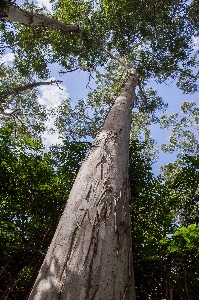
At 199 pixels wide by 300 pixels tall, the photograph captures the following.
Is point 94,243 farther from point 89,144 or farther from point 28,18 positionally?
point 28,18

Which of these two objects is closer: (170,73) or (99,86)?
(170,73)

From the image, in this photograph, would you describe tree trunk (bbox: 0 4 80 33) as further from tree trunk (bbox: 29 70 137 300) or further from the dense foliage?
tree trunk (bbox: 29 70 137 300)

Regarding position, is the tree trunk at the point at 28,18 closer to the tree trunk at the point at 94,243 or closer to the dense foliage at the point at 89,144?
the dense foliage at the point at 89,144

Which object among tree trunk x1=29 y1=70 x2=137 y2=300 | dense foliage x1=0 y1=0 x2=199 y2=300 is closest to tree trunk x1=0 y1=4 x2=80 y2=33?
dense foliage x1=0 y1=0 x2=199 y2=300

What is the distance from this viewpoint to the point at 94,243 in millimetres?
2102

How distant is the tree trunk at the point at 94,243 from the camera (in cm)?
178

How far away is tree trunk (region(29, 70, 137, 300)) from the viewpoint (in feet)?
5.85

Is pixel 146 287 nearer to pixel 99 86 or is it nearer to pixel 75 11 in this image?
pixel 75 11

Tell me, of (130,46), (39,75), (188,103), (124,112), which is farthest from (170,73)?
(124,112)

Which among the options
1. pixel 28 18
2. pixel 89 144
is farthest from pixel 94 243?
pixel 28 18

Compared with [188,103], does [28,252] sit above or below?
below

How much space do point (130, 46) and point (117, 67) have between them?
256cm

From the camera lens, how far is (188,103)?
16.3 m

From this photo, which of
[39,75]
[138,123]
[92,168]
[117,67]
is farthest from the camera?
[138,123]
